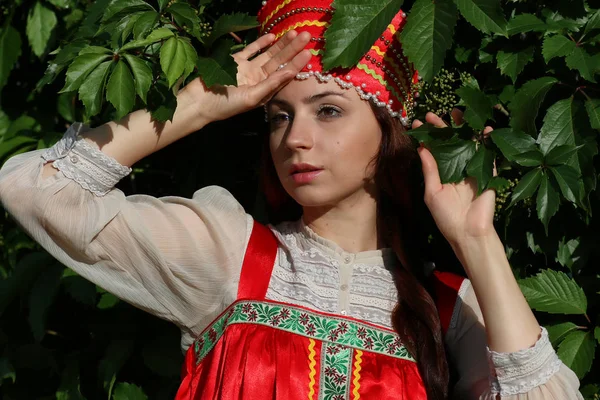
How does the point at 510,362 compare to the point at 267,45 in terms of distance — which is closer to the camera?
the point at 510,362

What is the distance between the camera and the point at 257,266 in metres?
2.46

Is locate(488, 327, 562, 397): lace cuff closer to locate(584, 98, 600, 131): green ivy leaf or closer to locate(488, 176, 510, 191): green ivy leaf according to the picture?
locate(488, 176, 510, 191): green ivy leaf

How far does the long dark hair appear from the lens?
7.82 feet

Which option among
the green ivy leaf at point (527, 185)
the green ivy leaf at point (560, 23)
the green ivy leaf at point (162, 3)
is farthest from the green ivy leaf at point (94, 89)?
the green ivy leaf at point (560, 23)

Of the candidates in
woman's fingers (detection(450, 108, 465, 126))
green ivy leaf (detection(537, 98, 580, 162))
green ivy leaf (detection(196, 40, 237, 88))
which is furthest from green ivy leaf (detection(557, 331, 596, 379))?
green ivy leaf (detection(196, 40, 237, 88))

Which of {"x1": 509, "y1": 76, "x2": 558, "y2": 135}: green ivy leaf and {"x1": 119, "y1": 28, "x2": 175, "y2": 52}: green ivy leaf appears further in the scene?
{"x1": 509, "y1": 76, "x2": 558, "y2": 135}: green ivy leaf

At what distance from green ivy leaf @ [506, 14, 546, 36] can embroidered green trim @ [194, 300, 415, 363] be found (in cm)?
83

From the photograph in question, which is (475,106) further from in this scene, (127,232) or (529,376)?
(127,232)

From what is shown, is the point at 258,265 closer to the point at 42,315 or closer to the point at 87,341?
the point at 42,315

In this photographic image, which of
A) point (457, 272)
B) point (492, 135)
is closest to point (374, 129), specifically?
point (492, 135)

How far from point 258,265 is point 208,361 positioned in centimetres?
28

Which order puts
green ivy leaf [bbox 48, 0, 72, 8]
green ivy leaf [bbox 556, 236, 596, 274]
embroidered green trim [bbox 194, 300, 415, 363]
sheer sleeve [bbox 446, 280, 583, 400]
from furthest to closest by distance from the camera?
green ivy leaf [bbox 48, 0, 72, 8] < green ivy leaf [bbox 556, 236, 596, 274] < embroidered green trim [bbox 194, 300, 415, 363] < sheer sleeve [bbox 446, 280, 583, 400]

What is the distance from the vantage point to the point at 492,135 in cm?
225

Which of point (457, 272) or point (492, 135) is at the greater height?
point (492, 135)
